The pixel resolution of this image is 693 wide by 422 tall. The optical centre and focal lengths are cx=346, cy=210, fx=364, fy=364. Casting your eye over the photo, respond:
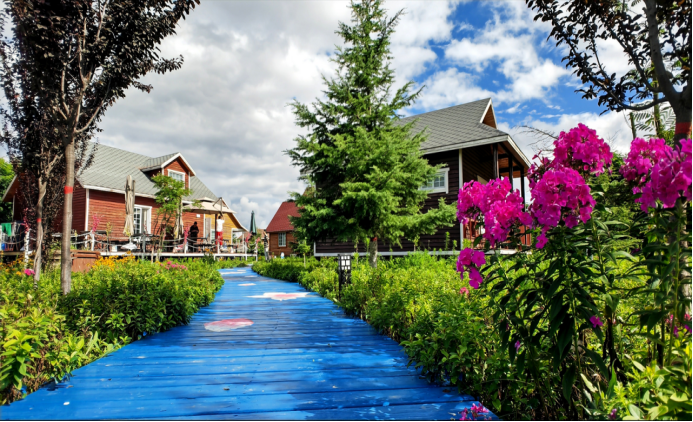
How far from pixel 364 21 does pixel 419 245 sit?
8122mm

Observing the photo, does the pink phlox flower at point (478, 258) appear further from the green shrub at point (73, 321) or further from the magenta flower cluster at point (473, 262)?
the green shrub at point (73, 321)

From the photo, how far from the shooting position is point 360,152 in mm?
8992

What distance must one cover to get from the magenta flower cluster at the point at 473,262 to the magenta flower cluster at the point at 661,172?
88cm

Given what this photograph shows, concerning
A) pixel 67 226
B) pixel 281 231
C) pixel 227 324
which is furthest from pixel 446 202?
pixel 281 231

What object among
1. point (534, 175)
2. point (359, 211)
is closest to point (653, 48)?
point (534, 175)

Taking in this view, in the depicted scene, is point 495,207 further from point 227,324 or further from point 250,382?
point 227,324

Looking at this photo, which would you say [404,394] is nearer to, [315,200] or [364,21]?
[315,200]

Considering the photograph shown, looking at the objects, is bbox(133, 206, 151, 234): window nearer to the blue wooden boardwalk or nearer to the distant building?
the distant building

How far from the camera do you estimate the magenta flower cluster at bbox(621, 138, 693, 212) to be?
1.59m

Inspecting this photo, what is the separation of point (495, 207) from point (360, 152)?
6.88m

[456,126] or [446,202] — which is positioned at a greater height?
[456,126]

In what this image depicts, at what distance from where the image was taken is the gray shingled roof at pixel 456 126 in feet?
43.4

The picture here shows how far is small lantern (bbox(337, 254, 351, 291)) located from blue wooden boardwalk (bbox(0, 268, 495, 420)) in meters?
2.56

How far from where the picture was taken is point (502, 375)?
263cm
